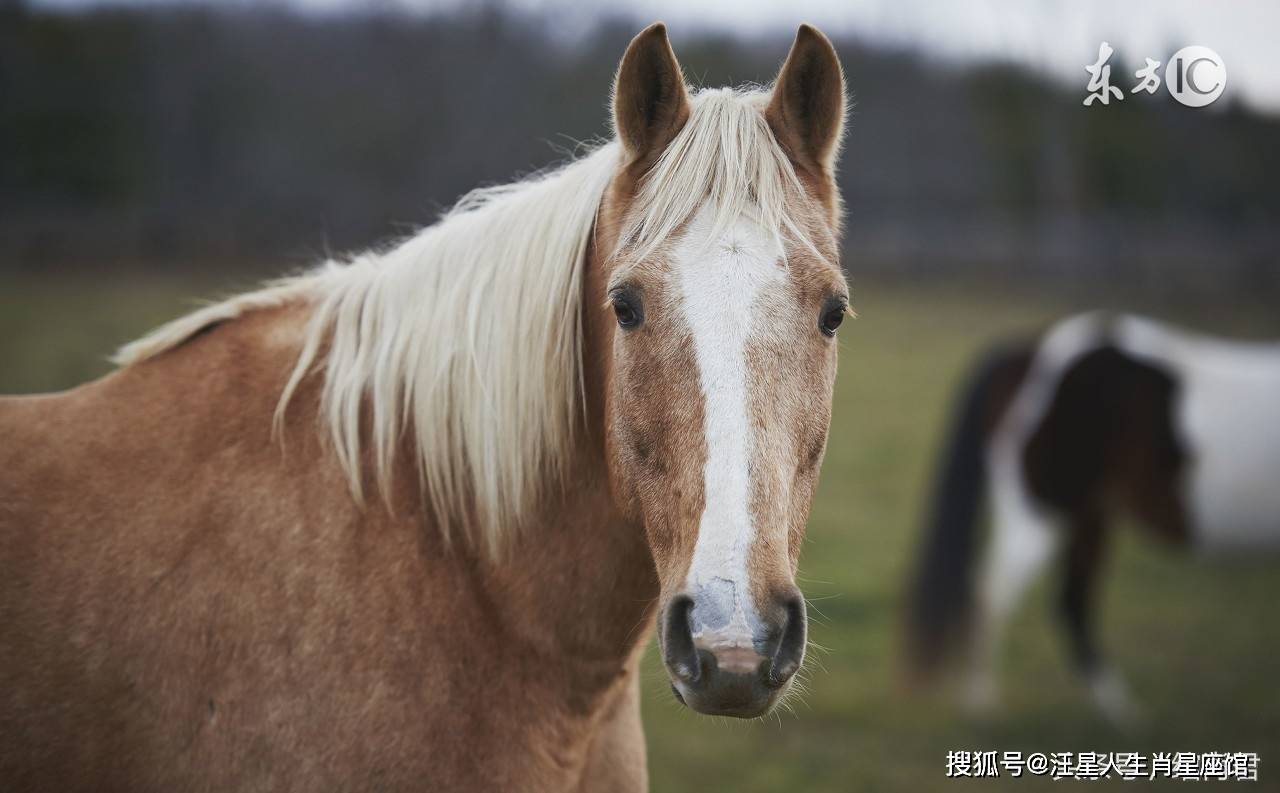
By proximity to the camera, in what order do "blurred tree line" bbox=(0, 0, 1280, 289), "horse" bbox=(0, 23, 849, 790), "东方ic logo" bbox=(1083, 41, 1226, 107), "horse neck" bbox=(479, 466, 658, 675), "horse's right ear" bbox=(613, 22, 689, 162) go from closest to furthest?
"horse" bbox=(0, 23, 849, 790) < "horse's right ear" bbox=(613, 22, 689, 162) < "horse neck" bbox=(479, 466, 658, 675) < "东方ic logo" bbox=(1083, 41, 1226, 107) < "blurred tree line" bbox=(0, 0, 1280, 289)

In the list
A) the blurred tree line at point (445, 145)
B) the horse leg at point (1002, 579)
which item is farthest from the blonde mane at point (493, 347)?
the blurred tree line at point (445, 145)

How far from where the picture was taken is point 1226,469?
571 cm

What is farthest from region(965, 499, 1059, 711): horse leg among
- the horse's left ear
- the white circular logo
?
the horse's left ear

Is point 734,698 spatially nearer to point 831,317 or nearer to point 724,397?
point 724,397

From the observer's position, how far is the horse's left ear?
1.98 metres

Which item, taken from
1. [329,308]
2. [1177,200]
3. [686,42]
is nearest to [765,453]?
[329,308]

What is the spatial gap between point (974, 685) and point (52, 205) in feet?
93.1

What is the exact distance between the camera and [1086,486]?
226 inches

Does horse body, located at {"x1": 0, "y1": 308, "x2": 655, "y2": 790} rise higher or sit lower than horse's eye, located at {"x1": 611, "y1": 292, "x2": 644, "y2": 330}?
lower

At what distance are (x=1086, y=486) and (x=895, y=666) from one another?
173 cm

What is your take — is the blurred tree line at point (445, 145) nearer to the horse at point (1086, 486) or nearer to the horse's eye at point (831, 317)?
the horse at point (1086, 486)

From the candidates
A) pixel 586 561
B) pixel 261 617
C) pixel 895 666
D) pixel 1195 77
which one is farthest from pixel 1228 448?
pixel 261 617

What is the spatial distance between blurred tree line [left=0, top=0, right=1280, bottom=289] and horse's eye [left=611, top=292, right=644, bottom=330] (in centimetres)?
2133

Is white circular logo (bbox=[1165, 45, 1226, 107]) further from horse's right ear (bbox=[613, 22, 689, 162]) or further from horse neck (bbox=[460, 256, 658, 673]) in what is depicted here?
horse neck (bbox=[460, 256, 658, 673])
